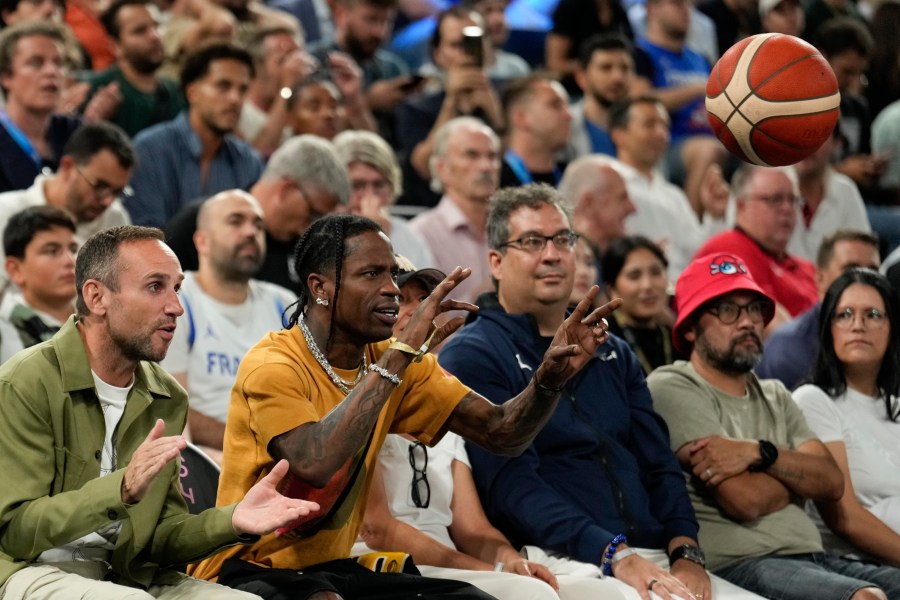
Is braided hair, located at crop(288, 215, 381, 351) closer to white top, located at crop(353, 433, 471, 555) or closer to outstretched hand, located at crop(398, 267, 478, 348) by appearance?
outstretched hand, located at crop(398, 267, 478, 348)

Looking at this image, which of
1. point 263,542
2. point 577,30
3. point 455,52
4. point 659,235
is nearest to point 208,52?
point 455,52

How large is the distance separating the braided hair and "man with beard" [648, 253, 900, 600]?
174cm

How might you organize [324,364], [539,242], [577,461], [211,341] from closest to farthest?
[324,364]
[577,461]
[539,242]
[211,341]

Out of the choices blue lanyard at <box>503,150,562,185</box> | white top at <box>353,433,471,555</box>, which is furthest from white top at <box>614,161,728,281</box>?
white top at <box>353,433,471,555</box>

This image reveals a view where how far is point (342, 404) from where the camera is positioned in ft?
12.6

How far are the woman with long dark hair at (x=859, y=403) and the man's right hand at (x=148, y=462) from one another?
293cm

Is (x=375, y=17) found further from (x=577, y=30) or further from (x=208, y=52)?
(x=208, y=52)

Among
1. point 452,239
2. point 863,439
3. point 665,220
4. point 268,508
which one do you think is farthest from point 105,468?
point 665,220

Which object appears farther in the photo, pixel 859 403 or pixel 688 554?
pixel 859 403

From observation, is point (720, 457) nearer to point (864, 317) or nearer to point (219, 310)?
point (864, 317)

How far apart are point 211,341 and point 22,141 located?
1.93 m

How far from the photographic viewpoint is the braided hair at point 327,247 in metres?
4.14

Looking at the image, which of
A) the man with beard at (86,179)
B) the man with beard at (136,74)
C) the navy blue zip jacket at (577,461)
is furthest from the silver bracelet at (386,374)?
the man with beard at (136,74)

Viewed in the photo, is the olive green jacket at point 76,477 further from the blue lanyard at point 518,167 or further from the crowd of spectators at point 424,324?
the blue lanyard at point 518,167
